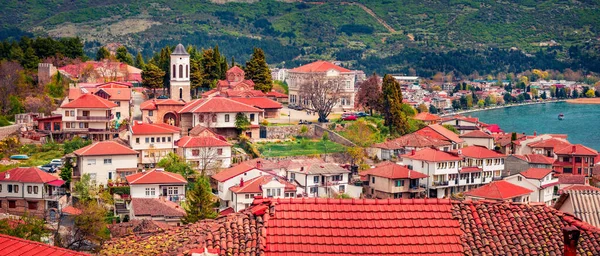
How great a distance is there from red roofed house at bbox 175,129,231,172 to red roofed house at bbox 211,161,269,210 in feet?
7.95

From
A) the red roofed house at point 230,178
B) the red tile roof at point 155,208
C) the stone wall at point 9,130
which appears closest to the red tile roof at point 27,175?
the red tile roof at point 155,208

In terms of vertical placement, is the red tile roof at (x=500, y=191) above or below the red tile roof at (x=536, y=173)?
below

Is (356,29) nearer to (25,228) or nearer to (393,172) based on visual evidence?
(393,172)

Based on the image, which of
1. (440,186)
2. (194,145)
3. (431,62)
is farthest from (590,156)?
(431,62)

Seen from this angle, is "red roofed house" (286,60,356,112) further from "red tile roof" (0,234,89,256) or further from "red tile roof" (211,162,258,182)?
"red tile roof" (0,234,89,256)

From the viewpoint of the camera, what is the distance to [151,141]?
4128cm

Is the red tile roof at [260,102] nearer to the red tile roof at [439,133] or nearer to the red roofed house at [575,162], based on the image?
the red tile roof at [439,133]

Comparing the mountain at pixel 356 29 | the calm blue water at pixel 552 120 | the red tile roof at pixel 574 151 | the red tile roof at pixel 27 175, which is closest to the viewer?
the red tile roof at pixel 27 175

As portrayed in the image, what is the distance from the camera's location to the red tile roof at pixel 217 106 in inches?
1744

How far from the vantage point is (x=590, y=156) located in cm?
5153

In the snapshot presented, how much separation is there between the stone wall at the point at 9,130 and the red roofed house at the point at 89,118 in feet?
8.09

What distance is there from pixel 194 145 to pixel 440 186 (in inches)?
415

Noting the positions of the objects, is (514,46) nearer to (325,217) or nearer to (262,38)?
(262,38)

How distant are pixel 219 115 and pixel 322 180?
745cm
